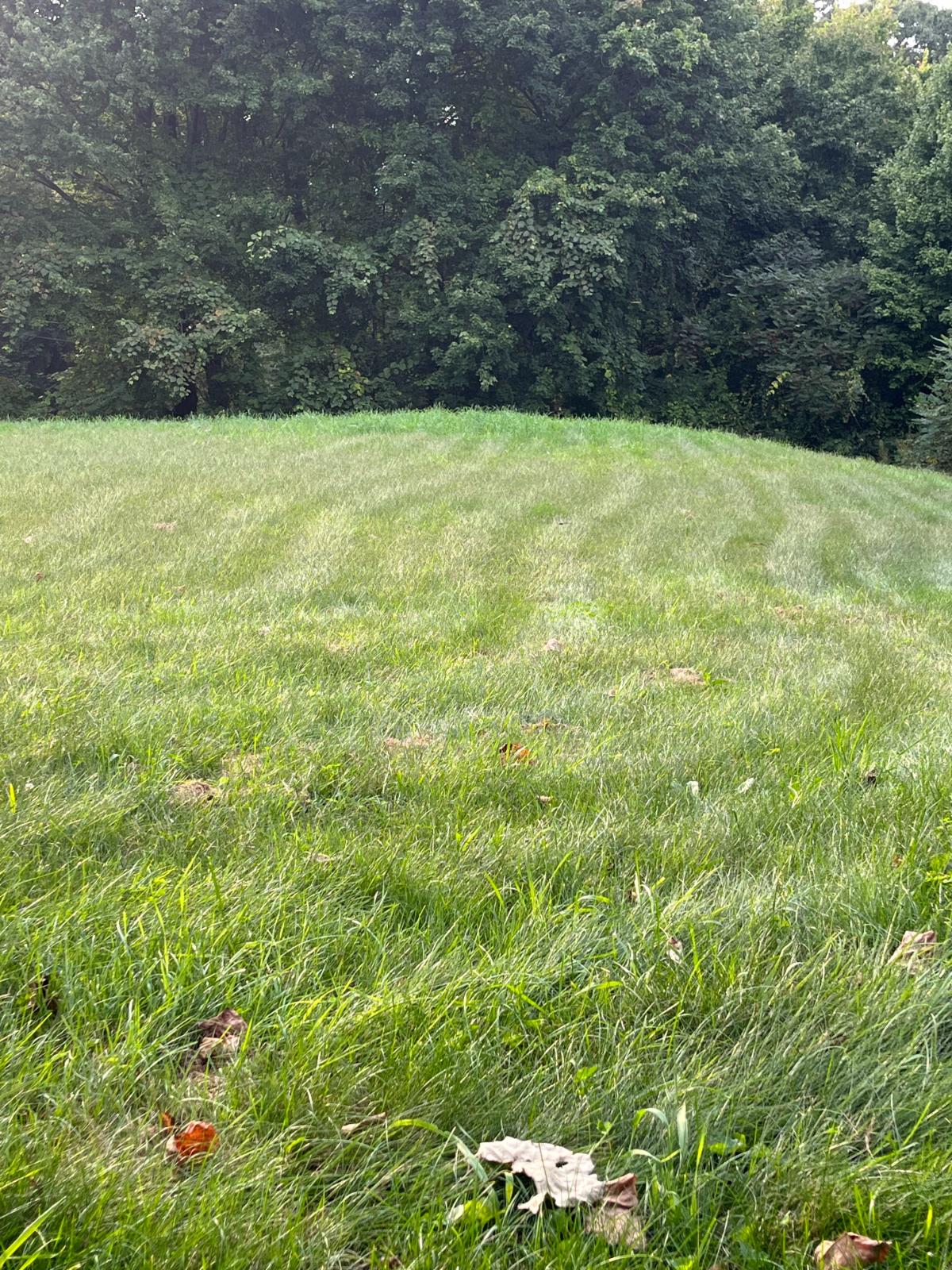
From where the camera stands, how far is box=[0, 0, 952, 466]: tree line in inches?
682

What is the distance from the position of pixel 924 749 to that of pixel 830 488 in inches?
316

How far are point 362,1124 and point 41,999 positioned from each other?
0.65 meters

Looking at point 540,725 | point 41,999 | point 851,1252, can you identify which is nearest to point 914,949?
point 851,1252

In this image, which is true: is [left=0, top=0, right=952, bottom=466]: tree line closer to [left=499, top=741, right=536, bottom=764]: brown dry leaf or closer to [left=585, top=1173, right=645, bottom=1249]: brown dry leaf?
[left=499, top=741, right=536, bottom=764]: brown dry leaf

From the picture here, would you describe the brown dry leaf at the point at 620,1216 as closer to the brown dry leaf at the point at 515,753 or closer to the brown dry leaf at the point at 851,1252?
the brown dry leaf at the point at 851,1252

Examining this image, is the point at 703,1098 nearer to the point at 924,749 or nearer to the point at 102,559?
the point at 924,749

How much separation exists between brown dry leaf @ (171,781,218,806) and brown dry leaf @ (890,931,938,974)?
1.68 meters

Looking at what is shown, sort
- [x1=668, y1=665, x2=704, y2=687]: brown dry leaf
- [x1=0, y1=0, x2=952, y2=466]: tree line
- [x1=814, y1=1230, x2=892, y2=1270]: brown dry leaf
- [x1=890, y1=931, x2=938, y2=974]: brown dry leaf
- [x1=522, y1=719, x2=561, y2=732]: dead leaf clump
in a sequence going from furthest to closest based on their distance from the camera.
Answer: [x1=0, y1=0, x2=952, y2=466]: tree line → [x1=668, y1=665, x2=704, y2=687]: brown dry leaf → [x1=522, y1=719, x2=561, y2=732]: dead leaf clump → [x1=890, y1=931, x2=938, y2=974]: brown dry leaf → [x1=814, y1=1230, x2=892, y2=1270]: brown dry leaf

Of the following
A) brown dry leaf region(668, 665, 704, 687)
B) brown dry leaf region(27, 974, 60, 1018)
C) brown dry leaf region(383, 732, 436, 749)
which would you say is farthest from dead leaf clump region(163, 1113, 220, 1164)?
brown dry leaf region(668, 665, 704, 687)

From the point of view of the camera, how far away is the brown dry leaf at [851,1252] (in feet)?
3.86

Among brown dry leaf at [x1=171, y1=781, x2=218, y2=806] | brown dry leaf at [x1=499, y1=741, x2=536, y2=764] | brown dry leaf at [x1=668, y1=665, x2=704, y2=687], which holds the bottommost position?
brown dry leaf at [x1=171, y1=781, x2=218, y2=806]

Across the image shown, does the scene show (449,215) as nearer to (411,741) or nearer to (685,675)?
(685,675)

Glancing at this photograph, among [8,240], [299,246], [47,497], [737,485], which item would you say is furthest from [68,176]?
[737,485]

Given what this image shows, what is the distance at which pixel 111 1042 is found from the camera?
4.75ft
